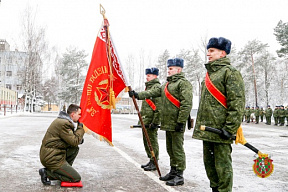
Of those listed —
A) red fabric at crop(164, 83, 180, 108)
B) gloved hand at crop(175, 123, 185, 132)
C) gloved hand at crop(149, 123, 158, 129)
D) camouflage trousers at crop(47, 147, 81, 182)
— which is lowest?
camouflage trousers at crop(47, 147, 81, 182)

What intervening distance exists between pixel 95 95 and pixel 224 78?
2.39 meters

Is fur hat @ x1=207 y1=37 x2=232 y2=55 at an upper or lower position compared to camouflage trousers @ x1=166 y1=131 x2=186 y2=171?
upper

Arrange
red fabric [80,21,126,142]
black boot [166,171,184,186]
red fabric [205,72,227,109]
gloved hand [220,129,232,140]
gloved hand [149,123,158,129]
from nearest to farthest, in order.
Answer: gloved hand [220,129,232,140] → red fabric [205,72,227,109] → black boot [166,171,184,186] → red fabric [80,21,126,142] → gloved hand [149,123,158,129]

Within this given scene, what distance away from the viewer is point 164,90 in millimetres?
4754

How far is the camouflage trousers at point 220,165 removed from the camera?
3.09m

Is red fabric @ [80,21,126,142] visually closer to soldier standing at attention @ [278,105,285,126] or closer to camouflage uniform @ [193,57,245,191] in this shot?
camouflage uniform @ [193,57,245,191]

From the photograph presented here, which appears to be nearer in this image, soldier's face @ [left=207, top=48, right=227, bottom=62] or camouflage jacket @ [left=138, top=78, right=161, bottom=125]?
soldier's face @ [left=207, top=48, right=227, bottom=62]

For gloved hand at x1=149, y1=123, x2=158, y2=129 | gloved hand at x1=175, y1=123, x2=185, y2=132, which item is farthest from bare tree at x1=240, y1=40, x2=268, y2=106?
gloved hand at x1=175, y1=123, x2=185, y2=132

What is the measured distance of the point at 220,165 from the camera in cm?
314

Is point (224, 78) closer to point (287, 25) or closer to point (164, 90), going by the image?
point (164, 90)

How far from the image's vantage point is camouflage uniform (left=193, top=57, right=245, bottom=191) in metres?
3.05

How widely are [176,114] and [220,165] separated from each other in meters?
1.50

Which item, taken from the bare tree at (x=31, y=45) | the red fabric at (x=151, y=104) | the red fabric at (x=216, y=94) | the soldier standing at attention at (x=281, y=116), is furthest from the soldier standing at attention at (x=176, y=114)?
the bare tree at (x=31, y=45)

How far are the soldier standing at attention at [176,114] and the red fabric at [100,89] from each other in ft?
1.62
